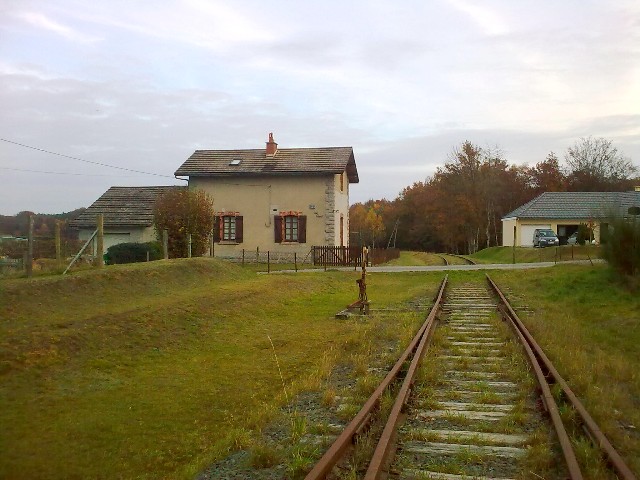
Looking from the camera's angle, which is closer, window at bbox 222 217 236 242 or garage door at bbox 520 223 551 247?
window at bbox 222 217 236 242

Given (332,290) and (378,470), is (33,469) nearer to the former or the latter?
(378,470)

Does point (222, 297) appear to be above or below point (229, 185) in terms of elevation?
below

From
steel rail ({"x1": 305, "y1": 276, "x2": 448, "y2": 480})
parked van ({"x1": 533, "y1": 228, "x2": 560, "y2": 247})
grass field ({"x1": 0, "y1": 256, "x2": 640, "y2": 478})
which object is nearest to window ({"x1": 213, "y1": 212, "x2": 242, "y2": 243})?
grass field ({"x1": 0, "y1": 256, "x2": 640, "y2": 478})

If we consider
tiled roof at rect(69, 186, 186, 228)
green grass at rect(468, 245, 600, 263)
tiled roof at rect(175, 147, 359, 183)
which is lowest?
green grass at rect(468, 245, 600, 263)

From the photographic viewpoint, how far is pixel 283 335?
462 inches

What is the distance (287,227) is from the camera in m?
33.1

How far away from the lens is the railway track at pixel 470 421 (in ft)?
14.9

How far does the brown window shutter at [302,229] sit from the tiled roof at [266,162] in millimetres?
2404

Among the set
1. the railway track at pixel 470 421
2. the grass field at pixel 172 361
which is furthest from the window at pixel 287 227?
the railway track at pixel 470 421

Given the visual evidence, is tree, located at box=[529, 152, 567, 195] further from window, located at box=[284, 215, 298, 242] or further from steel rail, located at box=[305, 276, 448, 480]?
steel rail, located at box=[305, 276, 448, 480]

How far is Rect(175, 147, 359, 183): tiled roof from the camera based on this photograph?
3272 cm

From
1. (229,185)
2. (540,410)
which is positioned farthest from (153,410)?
(229,185)

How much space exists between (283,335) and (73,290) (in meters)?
4.09

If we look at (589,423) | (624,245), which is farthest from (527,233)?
(589,423)
